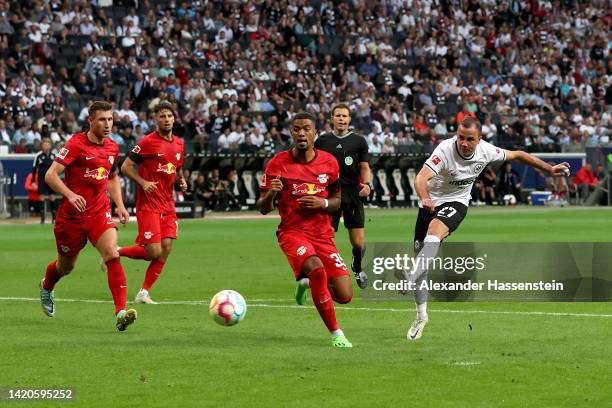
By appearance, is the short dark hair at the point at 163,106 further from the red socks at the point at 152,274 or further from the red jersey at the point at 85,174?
the red jersey at the point at 85,174

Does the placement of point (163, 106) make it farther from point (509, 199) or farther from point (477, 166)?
point (509, 199)

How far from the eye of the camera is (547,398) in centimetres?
862

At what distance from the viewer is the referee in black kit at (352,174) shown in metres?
17.1

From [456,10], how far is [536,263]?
37153mm

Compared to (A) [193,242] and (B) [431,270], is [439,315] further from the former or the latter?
(A) [193,242]

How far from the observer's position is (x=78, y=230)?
523 inches

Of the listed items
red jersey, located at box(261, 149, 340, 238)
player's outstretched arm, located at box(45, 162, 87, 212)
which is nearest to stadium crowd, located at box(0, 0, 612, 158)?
player's outstretched arm, located at box(45, 162, 87, 212)

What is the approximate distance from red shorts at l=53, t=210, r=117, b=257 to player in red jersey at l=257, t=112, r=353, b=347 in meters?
2.20

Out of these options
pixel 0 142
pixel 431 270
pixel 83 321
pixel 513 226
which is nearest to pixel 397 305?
pixel 431 270

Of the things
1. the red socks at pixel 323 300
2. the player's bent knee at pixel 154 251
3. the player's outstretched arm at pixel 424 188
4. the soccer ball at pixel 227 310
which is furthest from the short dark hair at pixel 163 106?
the red socks at pixel 323 300

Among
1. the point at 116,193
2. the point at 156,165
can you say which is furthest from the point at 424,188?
the point at 156,165

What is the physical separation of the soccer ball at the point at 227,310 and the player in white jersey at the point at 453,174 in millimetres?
1737

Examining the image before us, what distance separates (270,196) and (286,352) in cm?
137

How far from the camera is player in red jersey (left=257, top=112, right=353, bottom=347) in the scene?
11.5m
